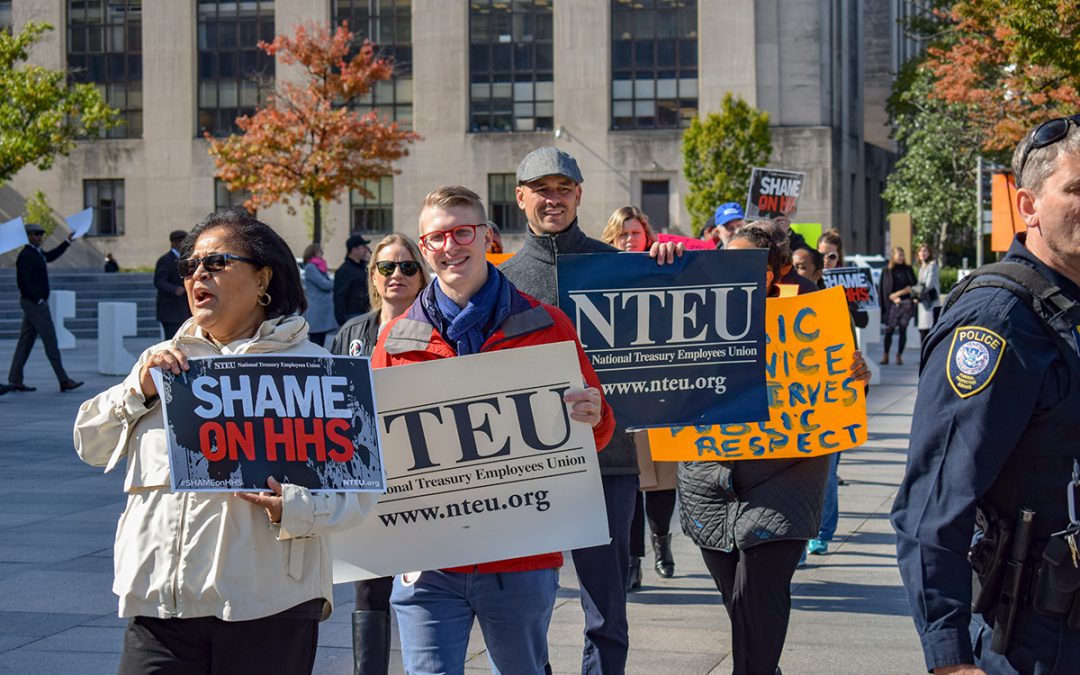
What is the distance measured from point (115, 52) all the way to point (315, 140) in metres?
13.0

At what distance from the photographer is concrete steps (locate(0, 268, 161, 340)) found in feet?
113

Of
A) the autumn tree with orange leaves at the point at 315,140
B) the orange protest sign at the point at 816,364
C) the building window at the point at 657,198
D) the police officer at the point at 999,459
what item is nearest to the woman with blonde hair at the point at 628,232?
the orange protest sign at the point at 816,364

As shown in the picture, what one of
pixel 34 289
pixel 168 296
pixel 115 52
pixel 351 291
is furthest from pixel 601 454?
pixel 115 52

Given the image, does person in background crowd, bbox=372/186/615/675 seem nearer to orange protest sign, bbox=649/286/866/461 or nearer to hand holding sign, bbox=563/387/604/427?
hand holding sign, bbox=563/387/604/427

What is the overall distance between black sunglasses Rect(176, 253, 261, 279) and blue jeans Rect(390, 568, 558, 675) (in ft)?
3.95

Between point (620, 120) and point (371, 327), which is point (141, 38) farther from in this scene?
point (371, 327)


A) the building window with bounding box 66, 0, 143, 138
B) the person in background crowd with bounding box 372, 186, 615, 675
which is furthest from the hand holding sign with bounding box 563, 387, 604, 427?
the building window with bounding box 66, 0, 143, 138

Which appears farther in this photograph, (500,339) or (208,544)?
(500,339)

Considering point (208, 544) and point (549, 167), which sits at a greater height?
point (549, 167)

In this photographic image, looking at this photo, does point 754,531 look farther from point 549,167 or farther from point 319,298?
point 319,298

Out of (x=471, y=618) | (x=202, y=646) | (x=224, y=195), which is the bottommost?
(x=471, y=618)

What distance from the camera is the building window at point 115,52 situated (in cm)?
5703

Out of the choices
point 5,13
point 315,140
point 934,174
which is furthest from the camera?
point 5,13

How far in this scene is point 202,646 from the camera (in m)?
3.71
